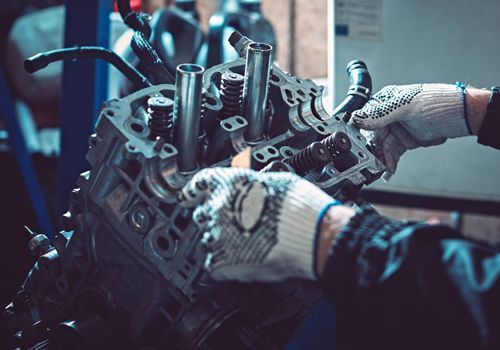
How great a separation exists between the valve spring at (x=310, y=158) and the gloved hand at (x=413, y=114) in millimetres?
288

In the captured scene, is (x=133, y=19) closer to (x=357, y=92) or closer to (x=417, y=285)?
(x=357, y=92)

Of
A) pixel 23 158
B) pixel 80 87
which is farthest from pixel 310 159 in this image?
pixel 23 158

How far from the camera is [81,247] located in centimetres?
121

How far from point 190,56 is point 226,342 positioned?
163cm

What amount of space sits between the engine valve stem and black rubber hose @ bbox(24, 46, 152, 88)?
1.31ft

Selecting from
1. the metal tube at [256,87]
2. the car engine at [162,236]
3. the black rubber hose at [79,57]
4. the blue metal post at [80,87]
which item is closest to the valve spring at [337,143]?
the car engine at [162,236]

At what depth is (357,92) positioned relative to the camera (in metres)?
1.52

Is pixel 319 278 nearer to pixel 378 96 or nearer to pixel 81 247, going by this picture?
pixel 81 247

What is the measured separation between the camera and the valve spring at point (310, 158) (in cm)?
122

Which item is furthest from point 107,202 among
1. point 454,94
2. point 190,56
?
point 190,56

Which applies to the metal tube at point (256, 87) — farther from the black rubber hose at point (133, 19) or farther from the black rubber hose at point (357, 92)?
the black rubber hose at point (133, 19)

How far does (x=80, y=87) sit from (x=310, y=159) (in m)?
1.17

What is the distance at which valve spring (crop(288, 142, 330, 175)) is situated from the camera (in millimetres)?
1220

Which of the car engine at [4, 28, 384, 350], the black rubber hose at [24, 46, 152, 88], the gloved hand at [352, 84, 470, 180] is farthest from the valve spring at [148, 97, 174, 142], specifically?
the gloved hand at [352, 84, 470, 180]
